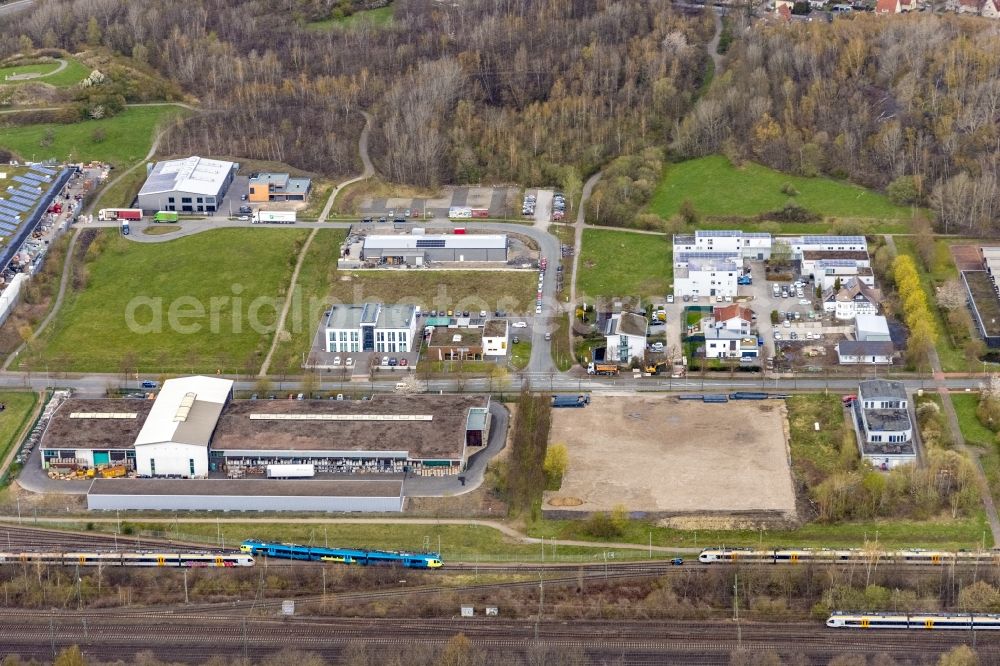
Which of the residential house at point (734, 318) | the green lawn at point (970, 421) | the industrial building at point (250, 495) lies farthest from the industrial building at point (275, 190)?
the green lawn at point (970, 421)

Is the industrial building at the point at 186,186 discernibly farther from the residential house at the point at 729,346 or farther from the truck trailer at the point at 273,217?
the residential house at the point at 729,346

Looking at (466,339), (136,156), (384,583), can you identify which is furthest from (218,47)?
(384,583)

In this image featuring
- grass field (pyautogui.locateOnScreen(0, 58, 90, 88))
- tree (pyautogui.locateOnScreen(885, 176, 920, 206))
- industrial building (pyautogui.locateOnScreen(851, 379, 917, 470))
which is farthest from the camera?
grass field (pyautogui.locateOnScreen(0, 58, 90, 88))

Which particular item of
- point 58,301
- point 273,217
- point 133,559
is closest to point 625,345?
point 273,217

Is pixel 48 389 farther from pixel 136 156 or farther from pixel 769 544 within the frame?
pixel 769 544

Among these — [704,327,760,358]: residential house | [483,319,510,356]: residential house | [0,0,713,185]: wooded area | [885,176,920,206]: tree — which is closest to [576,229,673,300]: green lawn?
[483,319,510,356]: residential house

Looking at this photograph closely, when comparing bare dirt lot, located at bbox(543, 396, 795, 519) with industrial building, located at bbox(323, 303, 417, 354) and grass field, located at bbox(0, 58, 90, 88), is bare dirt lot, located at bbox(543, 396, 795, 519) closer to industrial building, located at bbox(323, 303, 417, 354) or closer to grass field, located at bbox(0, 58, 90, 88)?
industrial building, located at bbox(323, 303, 417, 354)
